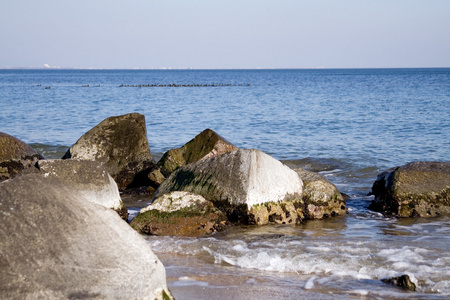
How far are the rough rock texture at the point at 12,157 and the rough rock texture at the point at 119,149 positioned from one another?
36.1 inches

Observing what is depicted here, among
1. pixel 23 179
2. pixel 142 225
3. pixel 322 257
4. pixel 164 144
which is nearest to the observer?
pixel 23 179

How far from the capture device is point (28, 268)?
4191mm

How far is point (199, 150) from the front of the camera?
40.1 ft

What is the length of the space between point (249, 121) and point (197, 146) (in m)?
15.5

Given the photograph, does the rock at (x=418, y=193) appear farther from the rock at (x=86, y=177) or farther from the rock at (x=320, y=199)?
the rock at (x=86, y=177)

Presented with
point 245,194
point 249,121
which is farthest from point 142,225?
point 249,121

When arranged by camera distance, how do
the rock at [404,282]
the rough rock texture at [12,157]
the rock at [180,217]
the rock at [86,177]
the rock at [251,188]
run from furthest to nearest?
the rough rock texture at [12,157] → the rock at [251,188] → the rock at [86,177] → the rock at [180,217] → the rock at [404,282]

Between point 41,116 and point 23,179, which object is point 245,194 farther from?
point 41,116

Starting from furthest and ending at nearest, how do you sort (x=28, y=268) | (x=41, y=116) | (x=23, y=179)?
(x=41, y=116) < (x=23, y=179) < (x=28, y=268)

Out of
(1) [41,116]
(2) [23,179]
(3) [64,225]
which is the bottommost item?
(1) [41,116]

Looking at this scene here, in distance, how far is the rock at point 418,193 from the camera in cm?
977

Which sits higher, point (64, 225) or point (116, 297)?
point (64, 225)

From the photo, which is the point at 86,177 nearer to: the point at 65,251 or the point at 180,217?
the point at 180,217

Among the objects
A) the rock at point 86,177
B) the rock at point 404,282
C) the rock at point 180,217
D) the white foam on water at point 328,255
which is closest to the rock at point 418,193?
the white foam on water at point 328,255
